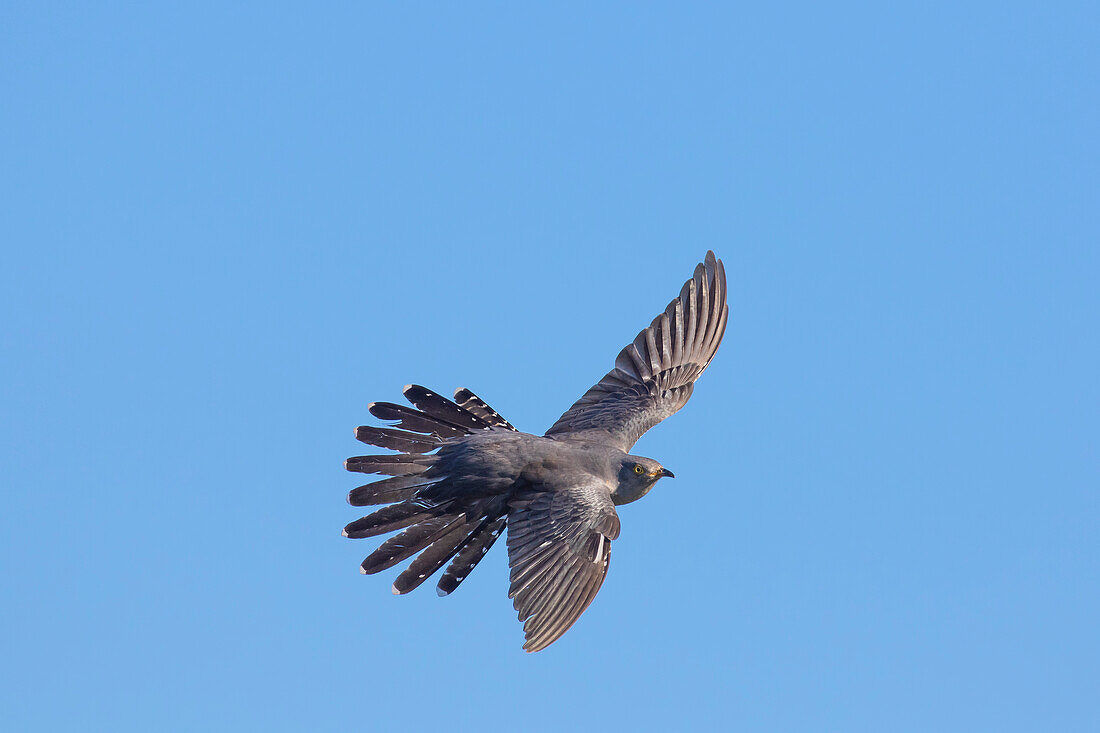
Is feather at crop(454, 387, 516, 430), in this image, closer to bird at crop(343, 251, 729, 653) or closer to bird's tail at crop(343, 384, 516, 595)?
bird at crop(343, 251, 729, 653)

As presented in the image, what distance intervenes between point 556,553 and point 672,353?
184 inches

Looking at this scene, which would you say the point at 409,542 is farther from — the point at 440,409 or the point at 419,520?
the point at 440,409

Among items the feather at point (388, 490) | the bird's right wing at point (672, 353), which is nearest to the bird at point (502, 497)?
the feather at point (388, 490)

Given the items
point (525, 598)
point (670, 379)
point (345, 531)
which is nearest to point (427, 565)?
point (345, 531)

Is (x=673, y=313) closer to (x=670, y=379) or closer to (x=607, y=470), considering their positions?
(x=670, y=379)

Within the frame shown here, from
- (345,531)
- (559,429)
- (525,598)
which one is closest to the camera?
(525,598)

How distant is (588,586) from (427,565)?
7.22 feet

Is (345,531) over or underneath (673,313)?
underneath

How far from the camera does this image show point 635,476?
14953mm

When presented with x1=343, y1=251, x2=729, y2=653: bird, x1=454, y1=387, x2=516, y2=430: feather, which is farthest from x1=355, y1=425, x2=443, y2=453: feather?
x1=454, y1=387, x2=516, y2=430: feather

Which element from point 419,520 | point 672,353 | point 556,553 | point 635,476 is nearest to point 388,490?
point 419,520

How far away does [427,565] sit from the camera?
14648 mm

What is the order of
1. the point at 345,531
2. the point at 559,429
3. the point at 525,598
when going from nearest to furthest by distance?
the point at 525,598
the point at 345,531
the point at 559,429

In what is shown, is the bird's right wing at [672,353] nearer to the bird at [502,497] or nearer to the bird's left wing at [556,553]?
the bird at [502,497]
